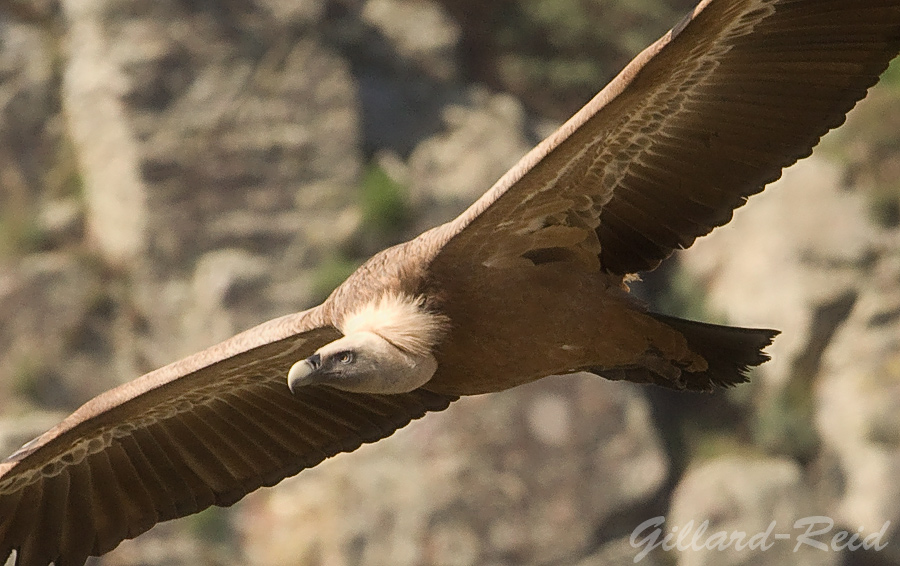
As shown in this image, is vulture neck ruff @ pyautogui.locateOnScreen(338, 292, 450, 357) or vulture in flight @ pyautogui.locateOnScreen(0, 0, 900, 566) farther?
vulture neck ruff @ pyautogui.locateOnScreen(338, 292, 450, 357)

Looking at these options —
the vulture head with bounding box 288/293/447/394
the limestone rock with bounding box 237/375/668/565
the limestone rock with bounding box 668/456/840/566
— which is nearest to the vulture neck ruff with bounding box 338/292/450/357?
the vulture head with bounding box 288/293/447/394

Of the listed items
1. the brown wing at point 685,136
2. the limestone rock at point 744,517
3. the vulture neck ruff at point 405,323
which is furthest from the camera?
the limestone rock at point 744,517

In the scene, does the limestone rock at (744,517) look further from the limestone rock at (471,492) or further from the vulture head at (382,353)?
the vulture head at (382,353)

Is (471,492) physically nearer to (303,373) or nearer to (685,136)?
(685,136)

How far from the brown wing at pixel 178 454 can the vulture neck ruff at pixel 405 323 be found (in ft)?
2.40

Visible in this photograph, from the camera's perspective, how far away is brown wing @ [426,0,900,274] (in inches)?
165

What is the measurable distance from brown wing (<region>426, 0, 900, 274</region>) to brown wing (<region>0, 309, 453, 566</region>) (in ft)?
3.25

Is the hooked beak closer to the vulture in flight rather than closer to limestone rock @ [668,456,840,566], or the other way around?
the vulture in flight

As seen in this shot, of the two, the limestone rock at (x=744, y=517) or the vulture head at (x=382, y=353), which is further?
the limestone rock at (x=744, y=517)

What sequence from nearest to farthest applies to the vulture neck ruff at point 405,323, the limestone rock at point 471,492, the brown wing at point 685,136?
the brown wing at point 685,136
the vulture neck ruff at point 405,323
the limestone rock at point 471,492

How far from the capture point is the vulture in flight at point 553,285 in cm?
426

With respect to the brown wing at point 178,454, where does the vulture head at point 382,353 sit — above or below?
above

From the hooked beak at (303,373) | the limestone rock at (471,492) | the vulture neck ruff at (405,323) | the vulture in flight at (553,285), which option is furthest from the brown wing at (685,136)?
the limestone rock at (471,492)

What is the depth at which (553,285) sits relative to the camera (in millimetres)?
4602
